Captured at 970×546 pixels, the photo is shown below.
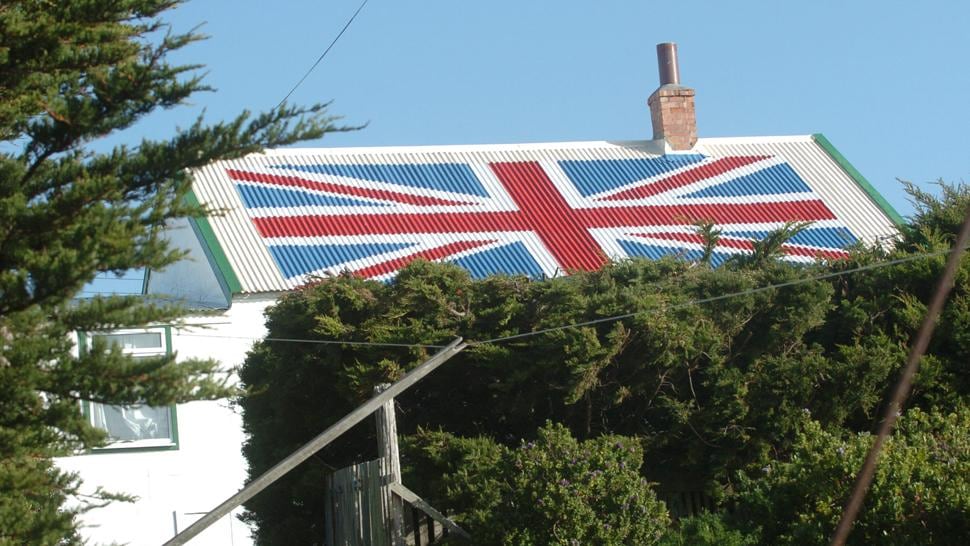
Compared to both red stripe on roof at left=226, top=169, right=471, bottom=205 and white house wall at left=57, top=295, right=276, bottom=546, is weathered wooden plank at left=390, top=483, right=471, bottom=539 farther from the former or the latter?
red stripe on roof at left=226, top=169, right=471, bottom=205

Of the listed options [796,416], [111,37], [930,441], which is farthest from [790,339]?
[111,37]

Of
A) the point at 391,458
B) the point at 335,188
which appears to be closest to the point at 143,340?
the point at 335,188

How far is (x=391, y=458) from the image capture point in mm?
11383

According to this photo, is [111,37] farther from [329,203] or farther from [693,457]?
[329,203]

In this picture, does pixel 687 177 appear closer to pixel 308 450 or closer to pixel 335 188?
pixel 335 188

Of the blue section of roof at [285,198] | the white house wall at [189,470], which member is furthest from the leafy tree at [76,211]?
the blue section of roof at [285,198]

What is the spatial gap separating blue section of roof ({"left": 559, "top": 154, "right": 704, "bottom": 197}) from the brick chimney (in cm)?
47

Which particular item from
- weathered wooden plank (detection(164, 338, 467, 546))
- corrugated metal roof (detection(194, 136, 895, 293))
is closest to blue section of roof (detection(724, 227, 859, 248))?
corrugated metal roof (detection(194, 136, 895, 293))

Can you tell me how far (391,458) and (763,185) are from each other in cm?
1336

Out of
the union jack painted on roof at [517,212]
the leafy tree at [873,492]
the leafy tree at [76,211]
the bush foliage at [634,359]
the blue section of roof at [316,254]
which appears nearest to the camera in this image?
the leafy tree at [76,211]

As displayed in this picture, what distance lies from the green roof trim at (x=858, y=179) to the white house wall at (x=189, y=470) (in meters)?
11.3

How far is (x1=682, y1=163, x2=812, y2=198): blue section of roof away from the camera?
22.5 meters

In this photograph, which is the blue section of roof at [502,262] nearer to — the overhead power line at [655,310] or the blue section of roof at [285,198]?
the blue section of roof at [285,198]

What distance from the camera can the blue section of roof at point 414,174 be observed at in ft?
70.5
